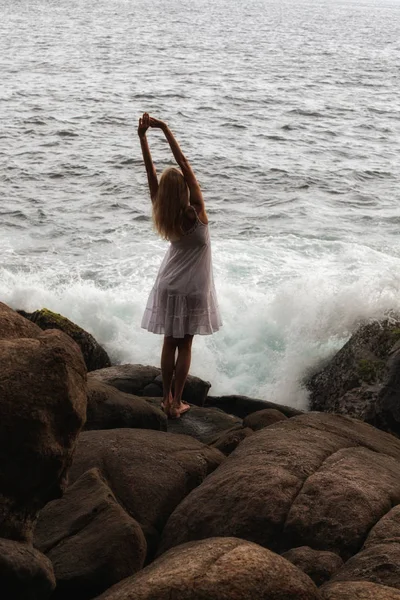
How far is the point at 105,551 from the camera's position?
4.00m

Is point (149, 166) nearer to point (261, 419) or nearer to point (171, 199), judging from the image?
point (171, 199)

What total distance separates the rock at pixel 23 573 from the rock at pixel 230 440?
94.3 inches

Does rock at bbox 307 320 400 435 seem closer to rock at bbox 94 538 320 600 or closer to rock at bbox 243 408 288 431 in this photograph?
rock at bbox 243 408 288 431

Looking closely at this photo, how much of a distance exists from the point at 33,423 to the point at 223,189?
13.4 m

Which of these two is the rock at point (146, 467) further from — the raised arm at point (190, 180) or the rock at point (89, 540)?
the raised arm at point (190, 180)

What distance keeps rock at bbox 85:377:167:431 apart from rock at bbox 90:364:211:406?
1.20 meters

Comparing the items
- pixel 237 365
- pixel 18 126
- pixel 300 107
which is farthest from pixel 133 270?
pixel 300 107

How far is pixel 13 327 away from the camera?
14.2 ft

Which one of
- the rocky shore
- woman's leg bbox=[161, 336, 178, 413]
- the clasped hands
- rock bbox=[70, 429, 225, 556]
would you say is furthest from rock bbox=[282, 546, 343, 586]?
the clasped hands

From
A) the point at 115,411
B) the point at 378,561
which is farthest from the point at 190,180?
the point at 378,561

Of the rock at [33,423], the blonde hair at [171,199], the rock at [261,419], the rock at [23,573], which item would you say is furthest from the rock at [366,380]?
the rock at [23,573]

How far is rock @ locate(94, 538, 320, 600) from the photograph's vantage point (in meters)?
3.18

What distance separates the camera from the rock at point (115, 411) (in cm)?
581

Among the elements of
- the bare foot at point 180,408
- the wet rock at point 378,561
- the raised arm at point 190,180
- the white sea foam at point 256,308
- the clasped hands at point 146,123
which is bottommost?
the white sea foam at point 256,308
